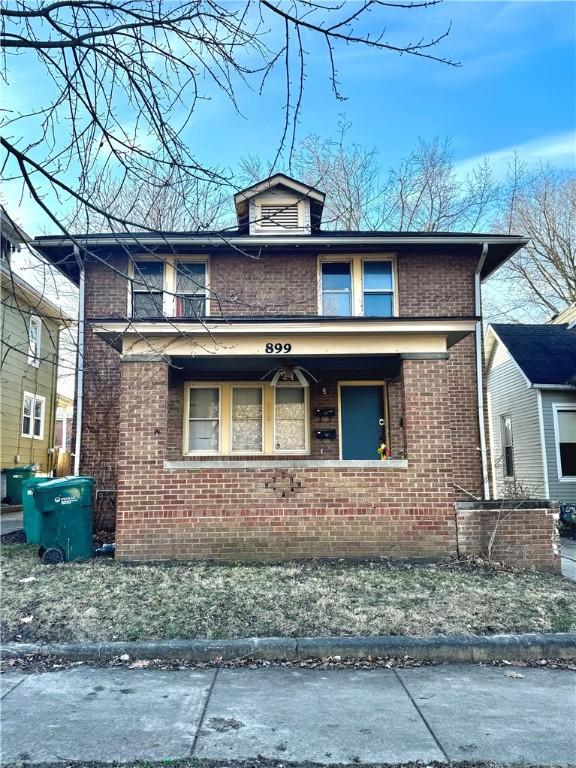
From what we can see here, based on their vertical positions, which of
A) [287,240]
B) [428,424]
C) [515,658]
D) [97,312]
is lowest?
[515,658]

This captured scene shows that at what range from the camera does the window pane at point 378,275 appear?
11398 mm

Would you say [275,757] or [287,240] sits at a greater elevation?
[287,240]

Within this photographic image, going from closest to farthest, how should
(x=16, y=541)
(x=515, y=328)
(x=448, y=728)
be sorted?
(x=448, y=728)
(x=16, y=541)
(x=515, y=328)

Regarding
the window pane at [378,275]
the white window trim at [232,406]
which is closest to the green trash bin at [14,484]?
the white window trim at [232,406]

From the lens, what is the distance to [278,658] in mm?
4844

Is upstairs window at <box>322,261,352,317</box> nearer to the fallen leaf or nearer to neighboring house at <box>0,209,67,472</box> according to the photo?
neighboring house at <box>0,209,67,472</box>

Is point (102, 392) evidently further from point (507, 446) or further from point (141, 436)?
point (507, 446)

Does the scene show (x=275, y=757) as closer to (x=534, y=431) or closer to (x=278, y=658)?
(x=278, y=658)

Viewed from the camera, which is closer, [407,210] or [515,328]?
[515,328]

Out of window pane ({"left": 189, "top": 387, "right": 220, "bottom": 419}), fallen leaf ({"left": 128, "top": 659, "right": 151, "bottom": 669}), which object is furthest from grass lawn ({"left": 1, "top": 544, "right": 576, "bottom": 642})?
window pane ({"left": 189, "top": 387, "right": 220, "bottom": 419})

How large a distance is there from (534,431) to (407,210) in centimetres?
1360

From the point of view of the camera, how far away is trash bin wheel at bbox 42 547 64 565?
7644mm

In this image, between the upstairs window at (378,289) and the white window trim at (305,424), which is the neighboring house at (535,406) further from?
the white window trim at (305,424)

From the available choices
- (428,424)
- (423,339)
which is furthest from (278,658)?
(423,339)
